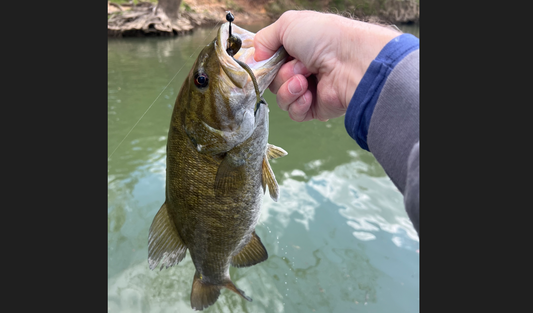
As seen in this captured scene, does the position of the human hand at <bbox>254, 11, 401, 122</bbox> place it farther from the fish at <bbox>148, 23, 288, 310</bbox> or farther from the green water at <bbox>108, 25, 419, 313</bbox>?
the green water at <bbox>108, 25, 419, 313</bbox>

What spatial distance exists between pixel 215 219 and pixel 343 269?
3.09 meters

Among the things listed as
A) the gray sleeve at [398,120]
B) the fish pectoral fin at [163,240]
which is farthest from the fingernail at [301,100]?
the fish pectoral fin at [163,240]

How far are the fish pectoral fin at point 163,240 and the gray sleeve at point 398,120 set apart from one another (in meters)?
1.28

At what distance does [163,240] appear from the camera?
6.63 feet

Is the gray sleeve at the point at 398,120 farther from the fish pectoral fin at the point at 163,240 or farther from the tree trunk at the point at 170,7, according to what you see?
the tree trunk at the point at 170,7

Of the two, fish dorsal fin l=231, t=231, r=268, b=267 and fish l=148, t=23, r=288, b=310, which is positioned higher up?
fish l=148, t=23, r=288, b=310

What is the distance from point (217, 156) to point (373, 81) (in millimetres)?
914

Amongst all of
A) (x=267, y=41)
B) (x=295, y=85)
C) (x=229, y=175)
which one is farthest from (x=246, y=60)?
(x=229, y=175)

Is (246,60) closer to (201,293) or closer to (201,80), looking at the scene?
(201,80)

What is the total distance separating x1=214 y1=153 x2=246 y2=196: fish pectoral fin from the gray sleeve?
0.73 m

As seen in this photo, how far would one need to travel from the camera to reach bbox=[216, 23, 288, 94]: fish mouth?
5.29 feet

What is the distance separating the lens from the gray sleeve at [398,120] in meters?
1.46

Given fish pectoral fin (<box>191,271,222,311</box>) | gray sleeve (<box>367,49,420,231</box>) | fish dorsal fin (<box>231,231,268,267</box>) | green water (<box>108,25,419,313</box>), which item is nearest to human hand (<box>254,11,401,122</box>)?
gray sleeve (<box>367,49,420,231</box>)

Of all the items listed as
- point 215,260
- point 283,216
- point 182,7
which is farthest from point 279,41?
point 182,7
